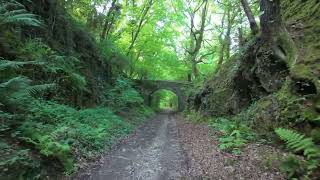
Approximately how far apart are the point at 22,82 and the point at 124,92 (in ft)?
44.0

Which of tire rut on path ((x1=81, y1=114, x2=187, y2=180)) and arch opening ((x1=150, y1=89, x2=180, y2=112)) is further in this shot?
arch opening ((x1=150, y1=89, x2=180, y2=112))

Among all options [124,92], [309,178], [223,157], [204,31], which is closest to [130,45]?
[124,92]

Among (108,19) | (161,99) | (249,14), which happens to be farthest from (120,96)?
(161,99)

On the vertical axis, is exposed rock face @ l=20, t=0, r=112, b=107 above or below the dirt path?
above

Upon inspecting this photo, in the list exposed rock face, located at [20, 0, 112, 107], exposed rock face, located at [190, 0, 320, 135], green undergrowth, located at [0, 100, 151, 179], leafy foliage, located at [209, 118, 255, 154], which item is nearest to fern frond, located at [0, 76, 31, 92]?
green undergrowth, located at [0, 100, 151, 179]

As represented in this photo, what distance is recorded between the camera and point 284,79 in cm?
880

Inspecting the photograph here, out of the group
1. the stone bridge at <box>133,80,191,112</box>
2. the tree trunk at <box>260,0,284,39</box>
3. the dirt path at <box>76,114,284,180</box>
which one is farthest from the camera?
A: the stone bridge at <box>133,80,191,112</box>

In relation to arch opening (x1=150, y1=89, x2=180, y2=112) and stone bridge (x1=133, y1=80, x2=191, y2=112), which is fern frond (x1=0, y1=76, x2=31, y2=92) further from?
arch opening (x1=150, y1=89, x2=180, y2=112)

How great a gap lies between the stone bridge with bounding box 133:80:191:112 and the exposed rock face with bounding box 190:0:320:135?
56.7ft

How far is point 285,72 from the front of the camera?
8875 mm

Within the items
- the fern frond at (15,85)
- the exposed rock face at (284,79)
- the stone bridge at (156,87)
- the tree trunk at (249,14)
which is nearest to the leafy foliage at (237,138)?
the exposed rock face at (284,79)

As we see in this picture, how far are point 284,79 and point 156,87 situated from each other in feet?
80.4

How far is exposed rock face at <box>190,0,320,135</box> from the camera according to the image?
6.74 metres

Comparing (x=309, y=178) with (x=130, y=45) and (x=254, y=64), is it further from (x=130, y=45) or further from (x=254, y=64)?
(x=130, y=45)
